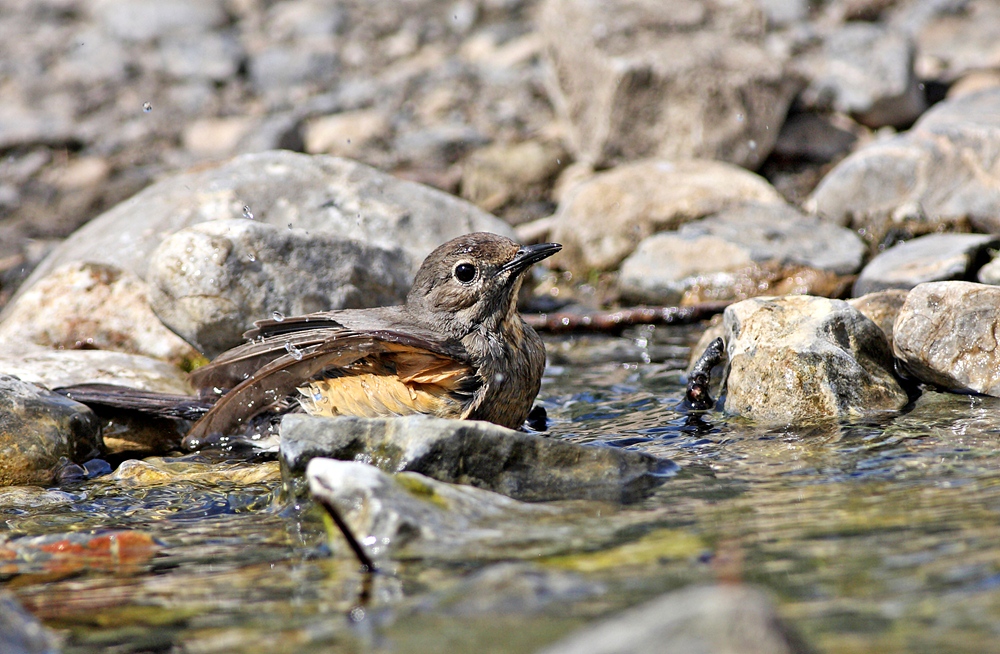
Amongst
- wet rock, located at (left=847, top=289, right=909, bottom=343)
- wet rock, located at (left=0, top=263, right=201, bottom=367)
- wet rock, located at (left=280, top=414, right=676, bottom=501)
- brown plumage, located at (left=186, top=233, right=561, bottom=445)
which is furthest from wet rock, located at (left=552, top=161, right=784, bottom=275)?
wet rock, located at (left=280, top=414, right=676, bottom=501)

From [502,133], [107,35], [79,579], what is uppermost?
[107,35]

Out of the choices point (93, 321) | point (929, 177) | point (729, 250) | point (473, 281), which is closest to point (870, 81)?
point (929, 177)

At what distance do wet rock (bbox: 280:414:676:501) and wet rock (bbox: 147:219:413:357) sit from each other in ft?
8.62

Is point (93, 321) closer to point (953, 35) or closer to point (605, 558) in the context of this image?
point (605, 558)

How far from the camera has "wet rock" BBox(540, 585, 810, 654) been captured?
2.31m

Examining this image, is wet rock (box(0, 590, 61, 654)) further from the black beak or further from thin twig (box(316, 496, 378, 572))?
the black beak

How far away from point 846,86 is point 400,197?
17.7 feet

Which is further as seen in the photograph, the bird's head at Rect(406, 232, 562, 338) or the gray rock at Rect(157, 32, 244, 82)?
the gray rock at Rect(157, 32, 244, 82)

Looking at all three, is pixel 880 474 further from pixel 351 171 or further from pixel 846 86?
pixel 846 86

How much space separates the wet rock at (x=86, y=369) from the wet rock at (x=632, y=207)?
13.8 ft

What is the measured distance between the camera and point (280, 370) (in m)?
5.89

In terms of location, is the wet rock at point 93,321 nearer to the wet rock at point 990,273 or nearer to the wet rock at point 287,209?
the wet rock at point 287,209

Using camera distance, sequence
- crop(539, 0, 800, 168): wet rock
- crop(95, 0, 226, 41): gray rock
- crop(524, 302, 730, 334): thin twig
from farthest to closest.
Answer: crop(95, 0, 226, 41): gray rock → crop(539, 0, 800, 168): wet rock → crop(524, 302, 730, 334): thin twig

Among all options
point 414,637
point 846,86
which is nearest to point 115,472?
point 414,637
